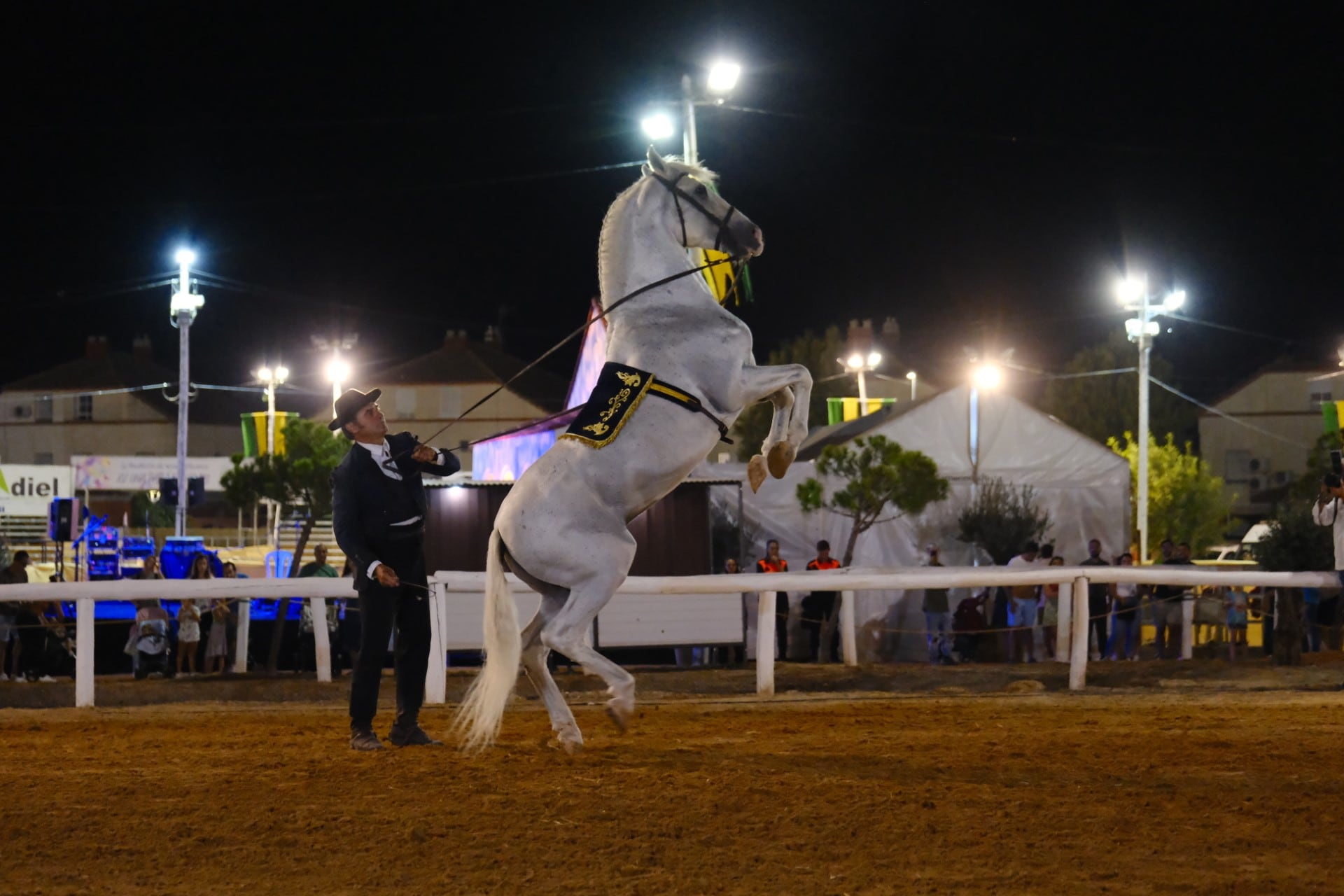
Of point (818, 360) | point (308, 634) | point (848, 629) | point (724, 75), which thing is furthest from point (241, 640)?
point (818, 360)

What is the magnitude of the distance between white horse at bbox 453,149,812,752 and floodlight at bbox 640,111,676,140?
11226 millimetres

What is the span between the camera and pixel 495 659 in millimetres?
7035

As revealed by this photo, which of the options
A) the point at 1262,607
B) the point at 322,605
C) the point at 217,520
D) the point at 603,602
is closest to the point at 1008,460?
the point at 1262,607

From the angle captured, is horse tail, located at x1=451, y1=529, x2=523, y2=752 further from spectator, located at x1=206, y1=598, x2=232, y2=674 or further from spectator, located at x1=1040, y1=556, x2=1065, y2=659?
spectator, located at x1=1040, y1=556, x2=1065, y2=659

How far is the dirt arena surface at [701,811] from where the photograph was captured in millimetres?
4461

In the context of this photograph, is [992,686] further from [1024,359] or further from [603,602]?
[1024,359]

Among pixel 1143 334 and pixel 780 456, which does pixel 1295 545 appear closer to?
pixel 780 456

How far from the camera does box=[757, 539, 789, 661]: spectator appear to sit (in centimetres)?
1588

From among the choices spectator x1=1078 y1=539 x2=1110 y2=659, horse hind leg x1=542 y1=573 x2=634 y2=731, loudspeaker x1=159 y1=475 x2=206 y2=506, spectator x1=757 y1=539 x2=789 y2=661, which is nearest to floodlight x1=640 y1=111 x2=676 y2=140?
spectator x1=757 y1=539 x2=789 y2=661

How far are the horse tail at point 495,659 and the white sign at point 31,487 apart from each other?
36.2 meters

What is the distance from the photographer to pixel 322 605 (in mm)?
12508

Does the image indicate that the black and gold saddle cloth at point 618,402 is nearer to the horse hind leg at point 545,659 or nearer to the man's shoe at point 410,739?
the horse hind leg at point 545,659

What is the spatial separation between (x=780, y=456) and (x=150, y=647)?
9.27 m

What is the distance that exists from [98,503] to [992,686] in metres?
62.2
